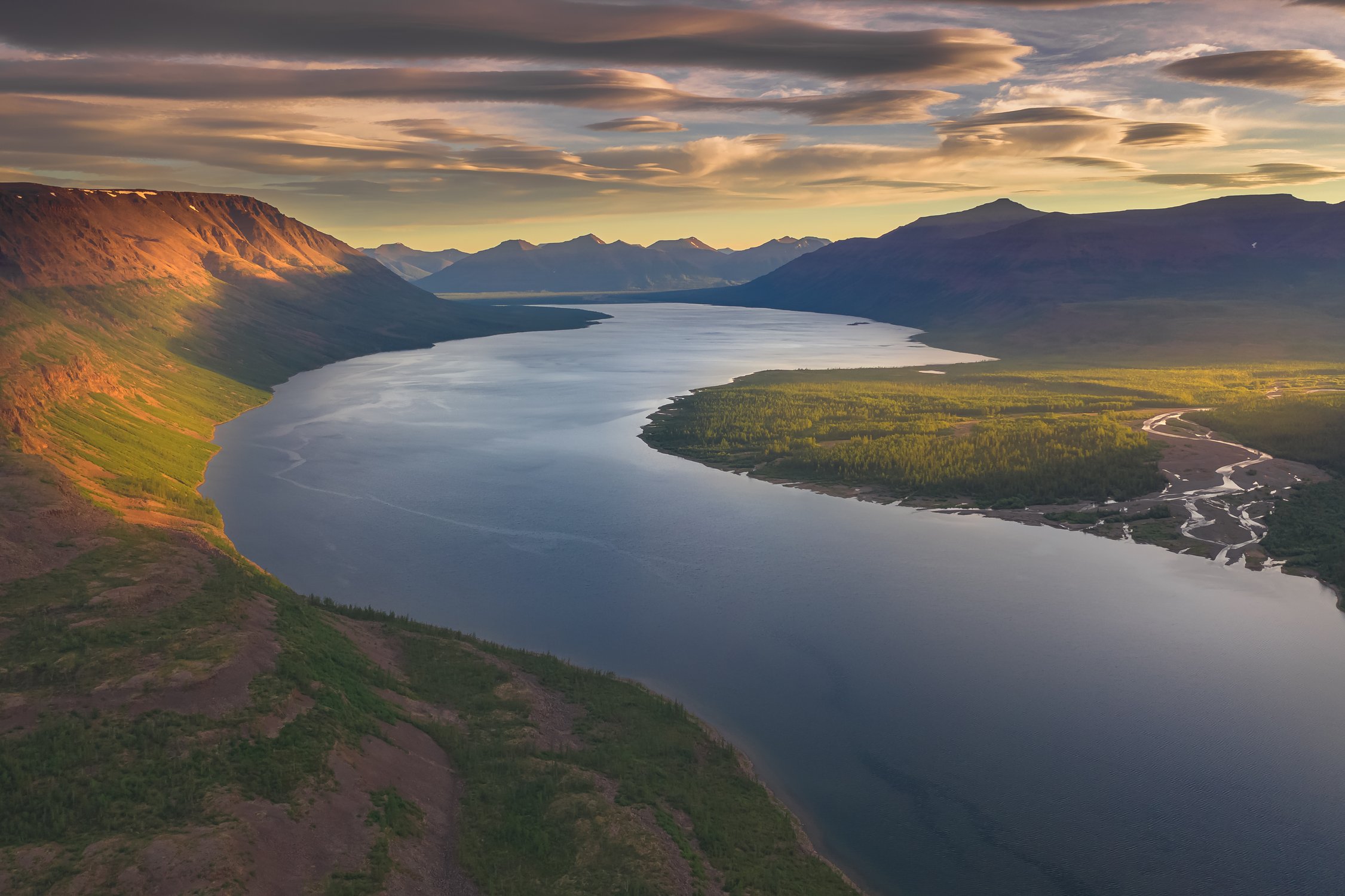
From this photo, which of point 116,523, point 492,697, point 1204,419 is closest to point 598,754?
point 492,697

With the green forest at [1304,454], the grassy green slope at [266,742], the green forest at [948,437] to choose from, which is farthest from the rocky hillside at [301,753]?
the green forest at [948,437]

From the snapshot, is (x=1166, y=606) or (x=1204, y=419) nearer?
(x=1166, y=606)

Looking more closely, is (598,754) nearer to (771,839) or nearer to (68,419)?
(771,839)

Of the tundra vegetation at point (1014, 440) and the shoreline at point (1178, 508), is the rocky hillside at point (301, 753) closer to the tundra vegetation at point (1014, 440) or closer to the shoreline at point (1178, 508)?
the shoreline at point (1178, 508)

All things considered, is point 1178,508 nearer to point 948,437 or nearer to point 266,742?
point 948,437

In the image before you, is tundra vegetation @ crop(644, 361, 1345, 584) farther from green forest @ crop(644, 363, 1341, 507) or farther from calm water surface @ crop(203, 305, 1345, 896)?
calm water surface @ crop(203, 305, 1345, 896)

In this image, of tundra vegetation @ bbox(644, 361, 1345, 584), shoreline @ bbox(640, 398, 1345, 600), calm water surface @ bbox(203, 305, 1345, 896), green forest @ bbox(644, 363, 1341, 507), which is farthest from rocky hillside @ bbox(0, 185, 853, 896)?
green forest @ bbox(644, 363, 1341, 507)

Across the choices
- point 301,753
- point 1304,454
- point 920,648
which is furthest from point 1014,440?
point 301,753
